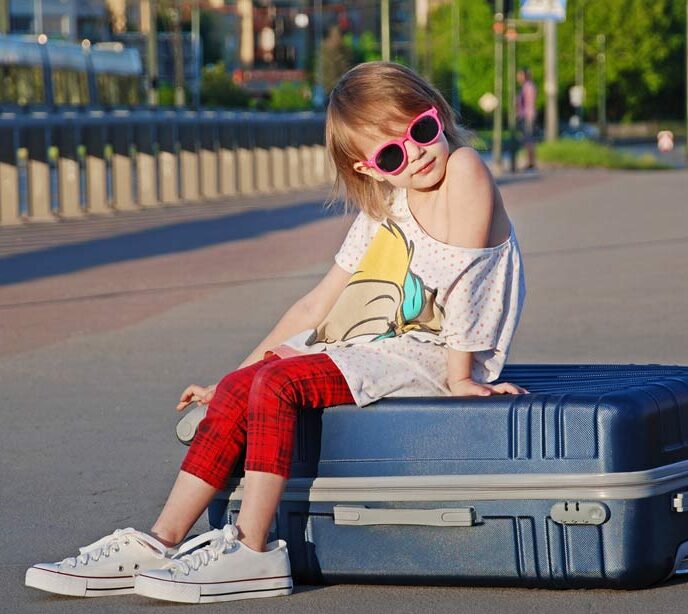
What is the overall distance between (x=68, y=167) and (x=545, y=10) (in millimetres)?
21194

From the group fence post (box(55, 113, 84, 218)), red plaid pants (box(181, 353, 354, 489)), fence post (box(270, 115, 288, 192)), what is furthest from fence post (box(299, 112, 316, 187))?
red plaid pants (box(181, 353, 354, 489))

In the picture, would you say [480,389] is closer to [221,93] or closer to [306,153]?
[306,153]

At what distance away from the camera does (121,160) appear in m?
22.6

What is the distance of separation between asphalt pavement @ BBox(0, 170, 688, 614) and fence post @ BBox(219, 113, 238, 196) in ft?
18.4

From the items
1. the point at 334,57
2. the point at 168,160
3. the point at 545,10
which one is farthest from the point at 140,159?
the point at 334,57

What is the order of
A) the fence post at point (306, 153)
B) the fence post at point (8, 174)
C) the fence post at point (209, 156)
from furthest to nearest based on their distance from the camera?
the fence post at point (306, 153) < the fence post at point (209, 156) < the fence post at point (8, 174)

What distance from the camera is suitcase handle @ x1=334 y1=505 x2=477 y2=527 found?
407 cm

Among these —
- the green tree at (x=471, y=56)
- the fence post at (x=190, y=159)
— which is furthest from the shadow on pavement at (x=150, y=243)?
the green tree at (x=471, y=56)

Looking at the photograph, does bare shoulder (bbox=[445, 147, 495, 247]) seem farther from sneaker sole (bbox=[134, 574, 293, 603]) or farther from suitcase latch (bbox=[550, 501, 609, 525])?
sneaker sole (bbox=[134, 574, 293, 603])

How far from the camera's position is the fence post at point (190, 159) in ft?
82.4

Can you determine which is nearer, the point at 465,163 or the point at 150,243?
the point at 465,163

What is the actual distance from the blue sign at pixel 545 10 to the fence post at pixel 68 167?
20439 mm

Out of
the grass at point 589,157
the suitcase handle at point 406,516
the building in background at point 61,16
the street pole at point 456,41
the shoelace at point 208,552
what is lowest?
the street pole at point 456,41

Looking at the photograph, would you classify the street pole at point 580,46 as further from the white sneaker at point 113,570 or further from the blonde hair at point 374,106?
the white sneaker at point 113,570
